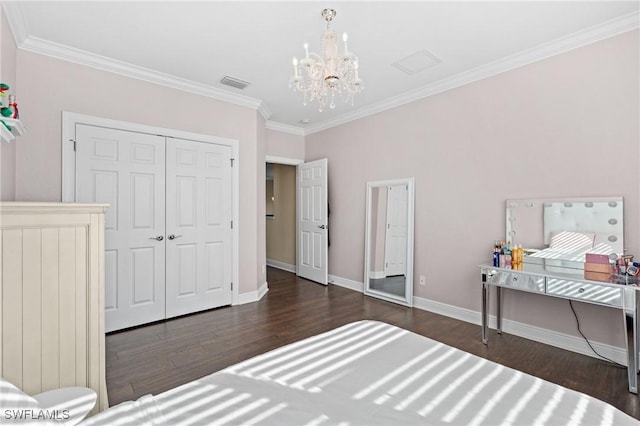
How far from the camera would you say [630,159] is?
8.19 feet

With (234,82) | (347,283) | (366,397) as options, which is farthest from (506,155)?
→ (234,82)

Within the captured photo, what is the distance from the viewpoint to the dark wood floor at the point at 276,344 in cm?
227

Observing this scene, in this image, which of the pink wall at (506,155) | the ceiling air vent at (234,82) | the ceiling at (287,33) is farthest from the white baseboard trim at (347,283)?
the ceiling air vent at (234,82)

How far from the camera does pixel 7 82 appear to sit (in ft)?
8.24

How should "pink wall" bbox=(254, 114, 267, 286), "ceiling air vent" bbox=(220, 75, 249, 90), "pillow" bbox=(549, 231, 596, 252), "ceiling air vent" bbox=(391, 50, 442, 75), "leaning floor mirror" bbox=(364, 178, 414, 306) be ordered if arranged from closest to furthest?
"pillow" bbox=(549, 231, 596, 252), "ceiling air vent" bbox=(391, 50, 442, 75), "ceiling air vent" bbox=(220, 75, 249, 90), "leaning floor mirror" bbox=(364, 178, 414, 306), "pink wall" bbox=(254, 114, 267, 286)

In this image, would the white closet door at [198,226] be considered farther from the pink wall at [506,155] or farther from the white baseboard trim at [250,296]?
the pink wall at [506,155]

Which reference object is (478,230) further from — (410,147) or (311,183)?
(311,183)

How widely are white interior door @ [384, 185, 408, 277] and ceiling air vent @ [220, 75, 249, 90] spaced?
2.32 m

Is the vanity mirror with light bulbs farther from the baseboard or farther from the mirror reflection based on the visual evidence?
the baseboard

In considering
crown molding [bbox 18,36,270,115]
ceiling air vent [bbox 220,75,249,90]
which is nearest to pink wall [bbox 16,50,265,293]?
crown molding [bbox 18,36,270,115]

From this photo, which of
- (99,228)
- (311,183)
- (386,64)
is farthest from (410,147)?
(99,228)

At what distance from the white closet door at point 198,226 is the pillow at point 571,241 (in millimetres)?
3516

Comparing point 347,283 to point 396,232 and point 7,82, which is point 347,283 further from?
point 7,82

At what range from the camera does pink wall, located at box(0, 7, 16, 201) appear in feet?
7.58
